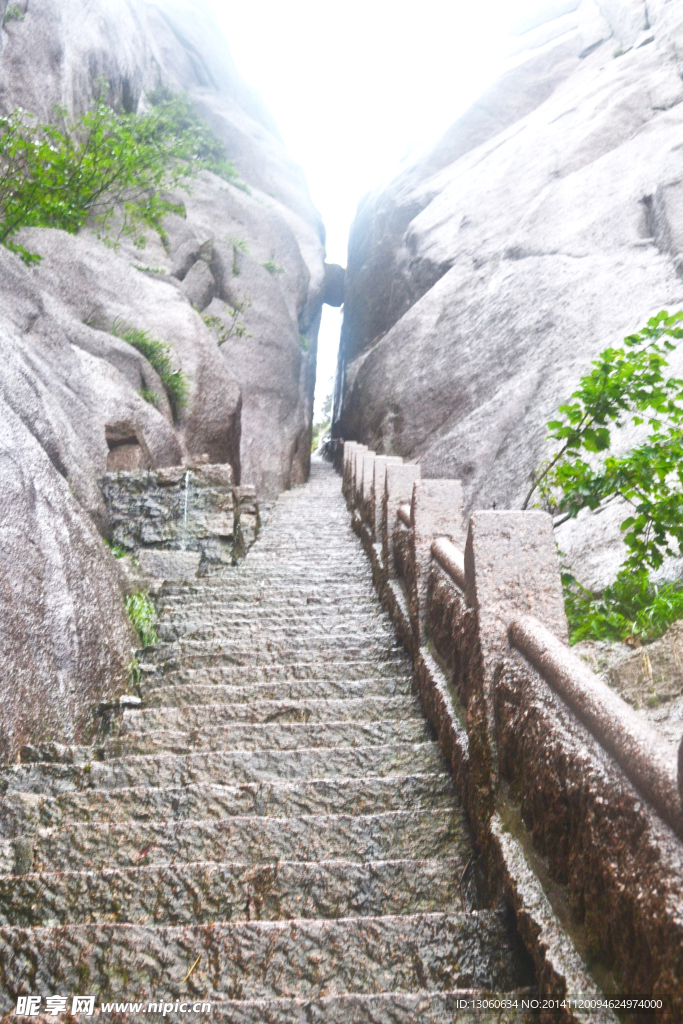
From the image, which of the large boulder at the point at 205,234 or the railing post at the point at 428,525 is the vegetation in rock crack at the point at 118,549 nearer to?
the railing post at the point at 428,525

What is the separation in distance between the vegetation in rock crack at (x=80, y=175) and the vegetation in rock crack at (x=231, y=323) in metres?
2.04

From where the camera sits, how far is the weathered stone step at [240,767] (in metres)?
3.13

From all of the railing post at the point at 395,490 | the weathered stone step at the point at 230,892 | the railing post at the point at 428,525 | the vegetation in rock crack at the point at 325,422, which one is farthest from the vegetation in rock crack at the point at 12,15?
the vegetation in rock crack at the point at 325,422

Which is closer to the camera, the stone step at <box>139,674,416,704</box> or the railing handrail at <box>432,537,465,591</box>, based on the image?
the railing handrail at <box>432,537,465,591</box>

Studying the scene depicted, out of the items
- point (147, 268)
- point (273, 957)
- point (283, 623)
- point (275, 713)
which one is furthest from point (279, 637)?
point (147, 268)

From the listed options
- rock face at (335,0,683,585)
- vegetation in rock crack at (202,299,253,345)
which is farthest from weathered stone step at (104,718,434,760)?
vegetation in rock crack at (202,299,253,345)

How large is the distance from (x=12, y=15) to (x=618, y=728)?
14.3 metres

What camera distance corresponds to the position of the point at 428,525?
169 inches

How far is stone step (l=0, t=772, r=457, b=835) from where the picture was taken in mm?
2859

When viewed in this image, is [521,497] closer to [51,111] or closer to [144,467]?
[144,467]

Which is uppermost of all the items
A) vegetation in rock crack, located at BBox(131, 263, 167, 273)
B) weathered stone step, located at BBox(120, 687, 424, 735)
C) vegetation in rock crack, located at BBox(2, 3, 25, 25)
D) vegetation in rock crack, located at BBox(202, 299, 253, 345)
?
vegetation in rock crack, located at BBox(2, 3, 25, 25)

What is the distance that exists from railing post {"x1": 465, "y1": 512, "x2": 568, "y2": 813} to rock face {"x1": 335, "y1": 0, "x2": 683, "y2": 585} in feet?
10.1

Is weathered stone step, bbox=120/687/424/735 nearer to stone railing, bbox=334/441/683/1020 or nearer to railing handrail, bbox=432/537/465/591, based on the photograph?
stone railing, bbox=334/441/683/1020

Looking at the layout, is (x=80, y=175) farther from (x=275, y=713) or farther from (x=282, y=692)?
(x=275, y=713)
